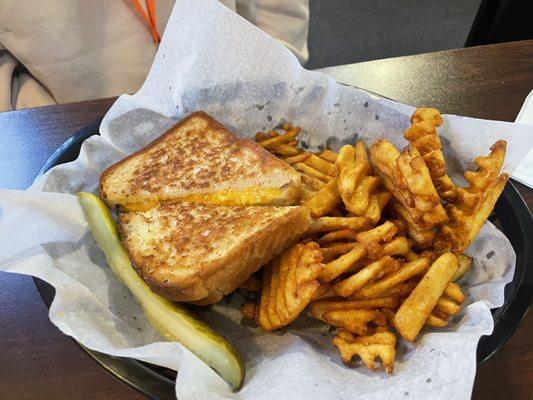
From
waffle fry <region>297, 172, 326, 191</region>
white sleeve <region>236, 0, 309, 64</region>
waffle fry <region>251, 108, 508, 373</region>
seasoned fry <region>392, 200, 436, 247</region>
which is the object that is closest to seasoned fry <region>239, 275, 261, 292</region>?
waffle fry <region>251, 108, 508, 373</region>

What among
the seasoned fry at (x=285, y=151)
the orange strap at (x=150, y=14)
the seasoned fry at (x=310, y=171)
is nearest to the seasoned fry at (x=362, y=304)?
the seasoned fry at (x=310, y=171)

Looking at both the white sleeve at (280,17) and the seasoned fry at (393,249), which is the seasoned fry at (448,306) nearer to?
the seasoned fry at (393,249)

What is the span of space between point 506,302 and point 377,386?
0.33 metres

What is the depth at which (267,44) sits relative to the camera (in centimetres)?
139

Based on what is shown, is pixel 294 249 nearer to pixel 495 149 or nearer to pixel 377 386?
pixel 377 386

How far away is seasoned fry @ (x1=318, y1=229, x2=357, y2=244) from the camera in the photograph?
1117 mm

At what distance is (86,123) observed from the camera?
1601 mm

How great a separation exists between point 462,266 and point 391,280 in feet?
0.68

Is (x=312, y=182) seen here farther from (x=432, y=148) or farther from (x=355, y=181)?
(x=432, y=148)

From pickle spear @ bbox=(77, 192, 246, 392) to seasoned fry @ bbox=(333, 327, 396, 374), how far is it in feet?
0.69

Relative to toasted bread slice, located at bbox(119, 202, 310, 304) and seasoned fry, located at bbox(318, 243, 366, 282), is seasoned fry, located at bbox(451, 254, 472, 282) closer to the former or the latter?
seasoned fry, located at bbox(318, 243, 366, 282)

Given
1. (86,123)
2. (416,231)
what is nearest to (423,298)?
(416,231)

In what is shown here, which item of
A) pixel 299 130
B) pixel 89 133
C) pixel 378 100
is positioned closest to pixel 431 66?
pixel 378 100

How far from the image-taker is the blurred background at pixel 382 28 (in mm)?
3512
